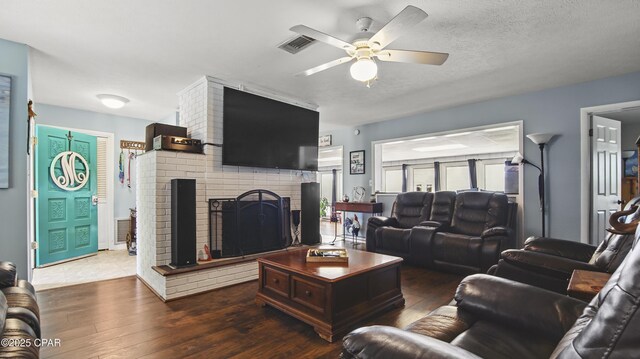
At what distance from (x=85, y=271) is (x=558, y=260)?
5126mm

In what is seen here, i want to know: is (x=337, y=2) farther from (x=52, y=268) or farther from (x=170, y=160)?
(x=52, y=268)

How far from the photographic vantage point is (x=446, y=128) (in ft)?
16.5

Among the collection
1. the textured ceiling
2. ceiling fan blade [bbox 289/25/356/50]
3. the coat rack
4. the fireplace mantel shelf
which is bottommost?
the fireplace mantel shelf

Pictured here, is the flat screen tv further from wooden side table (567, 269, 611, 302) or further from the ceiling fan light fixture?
wooden side table (567, 269, 611, 302)

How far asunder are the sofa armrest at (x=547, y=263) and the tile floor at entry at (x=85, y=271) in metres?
4.24

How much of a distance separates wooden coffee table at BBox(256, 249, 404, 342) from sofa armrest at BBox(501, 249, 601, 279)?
36.6 inches

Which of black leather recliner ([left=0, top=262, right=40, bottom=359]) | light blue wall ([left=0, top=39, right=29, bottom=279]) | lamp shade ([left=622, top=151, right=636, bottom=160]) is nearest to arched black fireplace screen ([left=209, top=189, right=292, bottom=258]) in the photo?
light blue wall ([left=0, top=39, right=29, bottom=279])

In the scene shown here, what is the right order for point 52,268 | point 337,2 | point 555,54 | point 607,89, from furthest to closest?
point 52,268, point 607,89, point 555,54, point 337,2

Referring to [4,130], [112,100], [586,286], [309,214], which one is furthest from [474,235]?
[112,100]

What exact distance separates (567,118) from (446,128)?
5.14 feet

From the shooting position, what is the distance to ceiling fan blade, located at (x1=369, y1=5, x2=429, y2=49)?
5.77 feet

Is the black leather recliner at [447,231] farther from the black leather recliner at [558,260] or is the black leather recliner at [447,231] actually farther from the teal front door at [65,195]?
the teal front door at [65,195]

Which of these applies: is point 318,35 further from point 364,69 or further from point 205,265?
point 205,265

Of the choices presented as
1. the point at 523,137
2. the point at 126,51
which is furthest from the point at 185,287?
the point at 523,137
